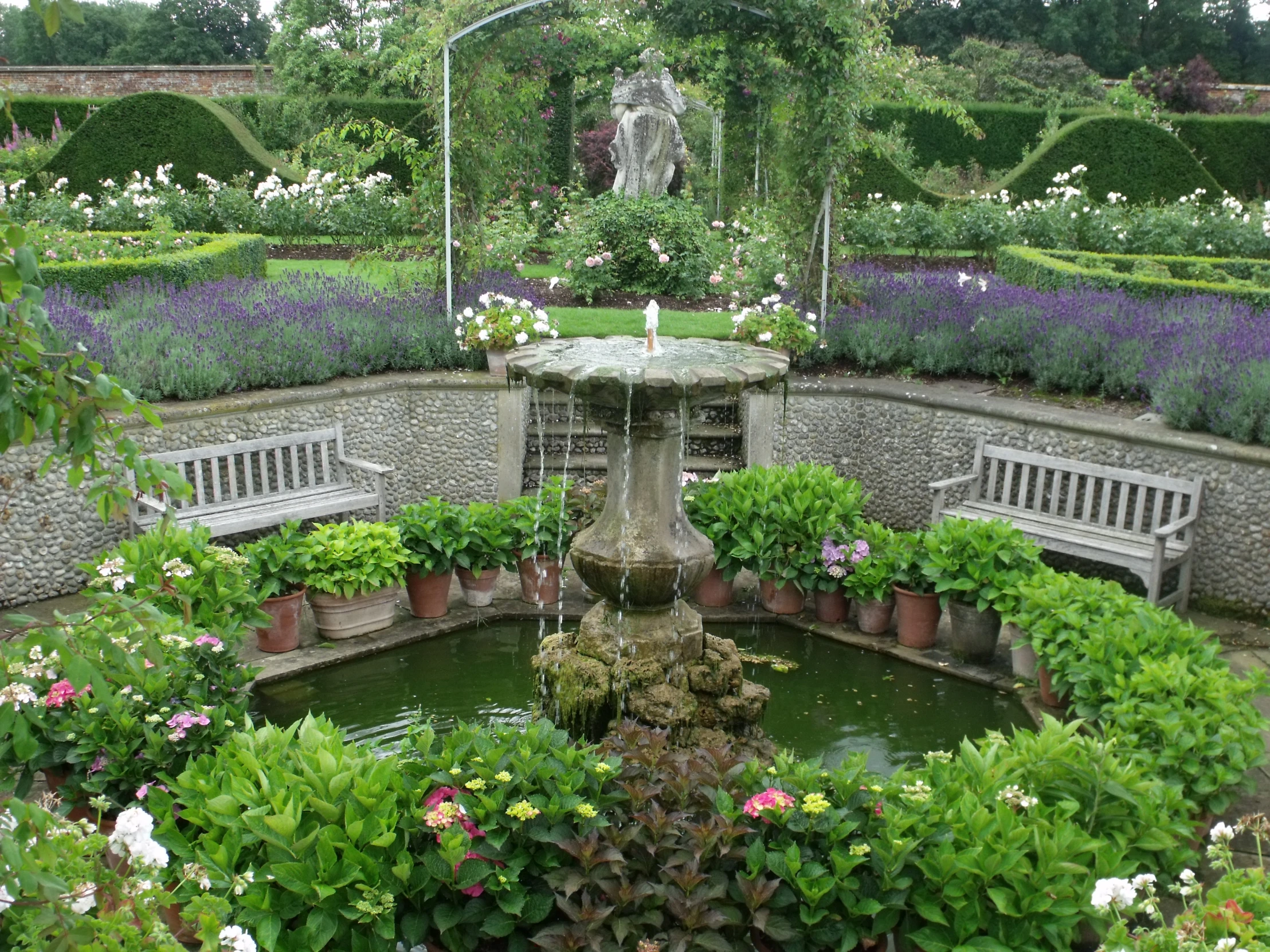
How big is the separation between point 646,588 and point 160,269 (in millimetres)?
6447

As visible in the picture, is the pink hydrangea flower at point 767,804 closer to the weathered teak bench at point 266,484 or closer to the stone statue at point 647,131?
the weathered teak bench at point 266,484

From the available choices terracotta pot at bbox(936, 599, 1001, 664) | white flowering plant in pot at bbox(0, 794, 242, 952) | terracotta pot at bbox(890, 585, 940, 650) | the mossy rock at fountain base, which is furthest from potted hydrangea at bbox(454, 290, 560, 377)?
white flowering plant in pot at bbox(0, 794, 242, 952)

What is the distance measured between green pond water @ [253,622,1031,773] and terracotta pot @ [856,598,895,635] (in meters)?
0.19

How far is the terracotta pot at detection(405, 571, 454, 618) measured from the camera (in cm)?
614

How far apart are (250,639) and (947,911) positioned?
4009 mm

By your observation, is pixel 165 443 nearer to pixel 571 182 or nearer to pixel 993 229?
pixel 993 229

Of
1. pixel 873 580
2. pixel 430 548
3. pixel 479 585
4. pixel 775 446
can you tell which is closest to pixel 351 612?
pixel 430 548

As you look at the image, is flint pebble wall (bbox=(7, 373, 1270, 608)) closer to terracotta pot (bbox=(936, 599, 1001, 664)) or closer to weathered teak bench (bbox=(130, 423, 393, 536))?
weathered teak bench (bbox=(130, 423, 393, 536))

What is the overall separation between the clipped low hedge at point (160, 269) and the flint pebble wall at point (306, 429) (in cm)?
238

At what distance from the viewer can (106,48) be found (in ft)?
132

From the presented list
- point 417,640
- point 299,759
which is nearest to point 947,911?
point 299,759

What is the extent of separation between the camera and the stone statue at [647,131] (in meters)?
14.3

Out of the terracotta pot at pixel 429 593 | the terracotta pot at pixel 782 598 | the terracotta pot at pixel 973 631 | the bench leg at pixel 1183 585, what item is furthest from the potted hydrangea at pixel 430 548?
the bench leg at pixel 1183 585

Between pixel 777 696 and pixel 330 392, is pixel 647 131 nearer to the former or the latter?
pixel 330 392
